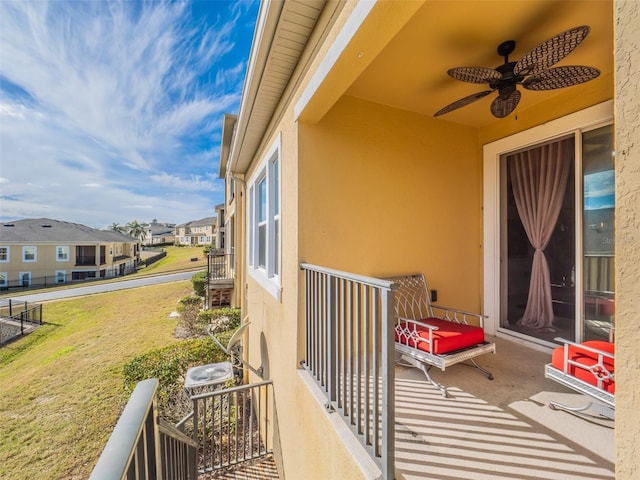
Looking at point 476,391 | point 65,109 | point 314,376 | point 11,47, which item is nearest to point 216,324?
point 314,376

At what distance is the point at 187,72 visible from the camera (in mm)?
15281

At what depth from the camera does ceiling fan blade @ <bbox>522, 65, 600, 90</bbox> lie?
2.31 m

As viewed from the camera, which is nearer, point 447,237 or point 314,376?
point 314,376

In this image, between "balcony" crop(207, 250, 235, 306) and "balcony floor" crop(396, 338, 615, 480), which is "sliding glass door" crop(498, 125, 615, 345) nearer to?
"balcony floor" crop(396, 338, 615, 480)

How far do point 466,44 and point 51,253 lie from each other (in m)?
41.4

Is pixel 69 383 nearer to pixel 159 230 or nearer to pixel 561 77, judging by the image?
pixel 561 77

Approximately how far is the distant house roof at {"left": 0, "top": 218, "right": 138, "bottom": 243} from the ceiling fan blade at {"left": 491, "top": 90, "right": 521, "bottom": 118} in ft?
134

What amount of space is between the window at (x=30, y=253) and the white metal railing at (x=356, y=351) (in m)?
40.0

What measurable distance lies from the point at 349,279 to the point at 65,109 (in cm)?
2870

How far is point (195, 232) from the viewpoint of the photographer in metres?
57.8

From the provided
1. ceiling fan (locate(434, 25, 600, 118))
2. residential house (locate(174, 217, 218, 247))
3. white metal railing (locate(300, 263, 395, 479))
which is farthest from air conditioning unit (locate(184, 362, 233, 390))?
residential house (locate(174, 217, 218, 247))

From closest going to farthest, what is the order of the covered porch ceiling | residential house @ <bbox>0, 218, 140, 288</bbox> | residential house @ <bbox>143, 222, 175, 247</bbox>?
1. the covered porch ceiling
2. residential house @ <bbox>0, 218, 140, 288</bbox>
3. residential house @ <bbox>143, 222, 175, 247</bbox>

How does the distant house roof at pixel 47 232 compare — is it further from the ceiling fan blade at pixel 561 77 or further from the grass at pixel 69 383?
the ceiling fan blade at pixel 561 77

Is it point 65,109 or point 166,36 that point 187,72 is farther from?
point 65,109
